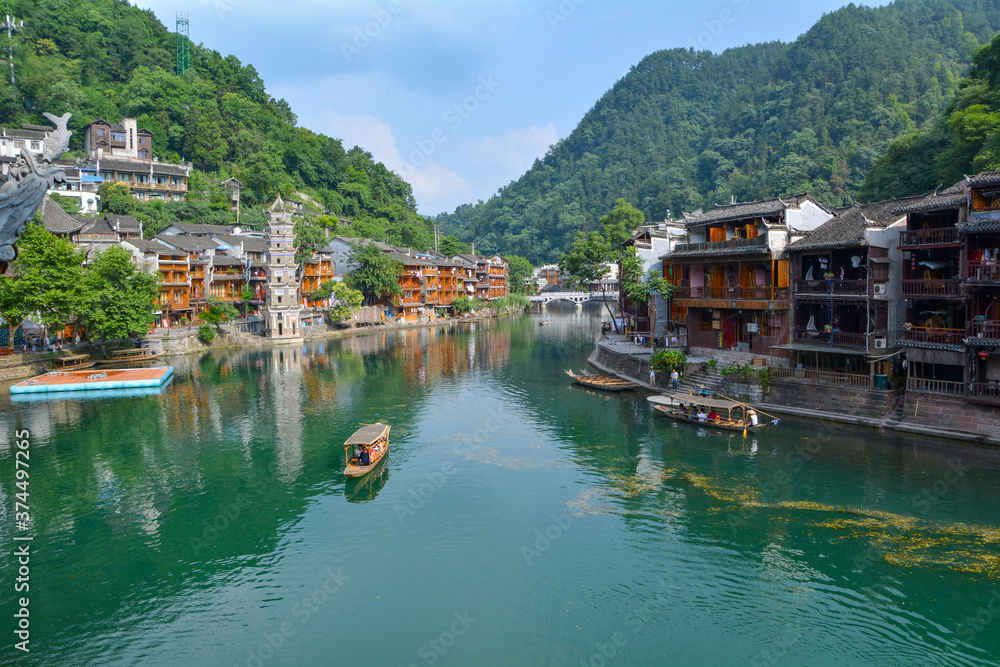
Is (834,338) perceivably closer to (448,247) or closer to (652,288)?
(652,288)

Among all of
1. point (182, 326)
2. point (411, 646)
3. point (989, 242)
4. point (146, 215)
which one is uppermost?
point (146, 215)

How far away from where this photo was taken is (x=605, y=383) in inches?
1897

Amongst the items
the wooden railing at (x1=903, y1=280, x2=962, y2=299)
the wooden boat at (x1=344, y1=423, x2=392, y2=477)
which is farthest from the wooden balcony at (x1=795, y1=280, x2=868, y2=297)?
the wooden boat at (x1=344, y1=423, x2=392, y2=477)

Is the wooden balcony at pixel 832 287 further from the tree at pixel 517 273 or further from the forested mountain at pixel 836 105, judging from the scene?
the tree at pixel 517 273

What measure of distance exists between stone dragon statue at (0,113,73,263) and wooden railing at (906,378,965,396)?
3814 centimetres

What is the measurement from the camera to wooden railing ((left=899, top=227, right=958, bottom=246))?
1256 inches

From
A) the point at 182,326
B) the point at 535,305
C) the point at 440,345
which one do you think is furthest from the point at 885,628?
the point at 535,305

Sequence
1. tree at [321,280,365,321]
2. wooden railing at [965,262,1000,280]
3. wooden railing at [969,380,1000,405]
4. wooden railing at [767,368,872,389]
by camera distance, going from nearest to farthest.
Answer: wooden railing at [965,262,1000,280], wooden railing at [969,380,1000,405], wooden railing at [767,368,872,389], tree at [321,280,365,321]

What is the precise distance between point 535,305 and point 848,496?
139965 mm

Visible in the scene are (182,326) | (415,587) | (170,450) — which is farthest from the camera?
(182,326)

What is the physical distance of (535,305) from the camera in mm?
165000

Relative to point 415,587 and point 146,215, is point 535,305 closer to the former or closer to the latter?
point 146,215

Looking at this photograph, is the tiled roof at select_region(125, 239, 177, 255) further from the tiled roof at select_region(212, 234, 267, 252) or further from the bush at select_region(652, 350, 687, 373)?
the bush at select_region(652, 350, 687, 373)

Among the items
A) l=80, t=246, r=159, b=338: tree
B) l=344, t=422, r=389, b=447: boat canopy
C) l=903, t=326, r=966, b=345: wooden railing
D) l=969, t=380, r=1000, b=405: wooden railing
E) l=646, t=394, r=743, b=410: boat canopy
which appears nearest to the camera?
l=969, t=380, r=1000, b=405: wooden railing
